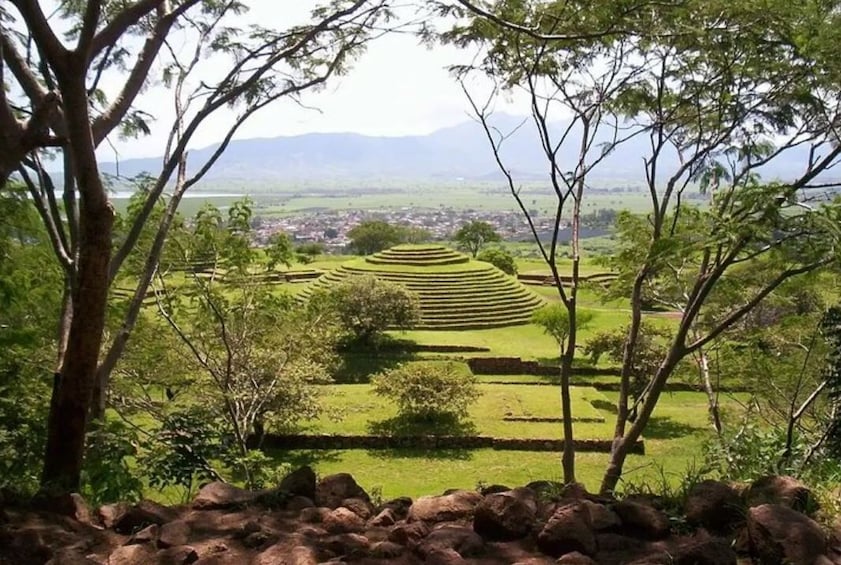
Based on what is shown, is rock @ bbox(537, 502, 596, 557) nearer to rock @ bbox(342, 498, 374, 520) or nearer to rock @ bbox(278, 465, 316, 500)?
rock @ bbox(342, 498, 374, 520)

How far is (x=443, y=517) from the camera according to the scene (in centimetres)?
341

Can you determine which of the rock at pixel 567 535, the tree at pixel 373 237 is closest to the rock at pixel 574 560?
the rock at pixel 567 535

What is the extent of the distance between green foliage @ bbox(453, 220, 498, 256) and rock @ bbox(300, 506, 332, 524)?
47.3 meters

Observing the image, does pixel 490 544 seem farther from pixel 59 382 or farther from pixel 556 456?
pixel 556 456

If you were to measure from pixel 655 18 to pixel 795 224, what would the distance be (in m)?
2.16

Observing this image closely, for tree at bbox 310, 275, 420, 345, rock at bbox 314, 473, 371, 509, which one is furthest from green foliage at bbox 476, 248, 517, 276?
rock at bbox 314, 473, 371, 509

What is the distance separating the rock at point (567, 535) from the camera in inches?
114

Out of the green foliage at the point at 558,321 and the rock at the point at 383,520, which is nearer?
the rock at the point at 383,520

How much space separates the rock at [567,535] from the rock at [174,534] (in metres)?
1.63

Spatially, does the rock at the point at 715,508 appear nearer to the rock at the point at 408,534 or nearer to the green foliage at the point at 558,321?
the rock at the point at 408,534

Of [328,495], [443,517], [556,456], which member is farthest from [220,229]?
[556,456]

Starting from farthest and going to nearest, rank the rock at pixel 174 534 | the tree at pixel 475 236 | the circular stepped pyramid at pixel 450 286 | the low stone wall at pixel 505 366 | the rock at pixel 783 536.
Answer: the tree at pixel 475 236 < the circular stepped pyramid at pixel 450 286 < the low stone wall at pixel 505 366 < the rock at pixel 174 534 < the rock at pixel 783 536

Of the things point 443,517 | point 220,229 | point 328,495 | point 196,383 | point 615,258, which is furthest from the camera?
point 196,383

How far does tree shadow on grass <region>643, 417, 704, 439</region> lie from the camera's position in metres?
16.1
